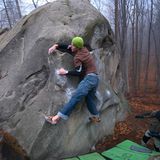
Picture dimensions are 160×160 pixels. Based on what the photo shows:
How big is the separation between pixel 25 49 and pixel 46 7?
1.40m

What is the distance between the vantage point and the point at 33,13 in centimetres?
795

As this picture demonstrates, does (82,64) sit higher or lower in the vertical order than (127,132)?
higher

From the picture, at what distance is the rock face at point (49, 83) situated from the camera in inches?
246

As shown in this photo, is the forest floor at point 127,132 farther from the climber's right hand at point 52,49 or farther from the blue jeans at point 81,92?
the climber's right hand at point 52,49

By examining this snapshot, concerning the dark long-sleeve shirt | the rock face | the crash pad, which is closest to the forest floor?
the rock face

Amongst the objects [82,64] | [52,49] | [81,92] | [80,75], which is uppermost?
[52,49]

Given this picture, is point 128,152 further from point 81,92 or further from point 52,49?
point 52,49

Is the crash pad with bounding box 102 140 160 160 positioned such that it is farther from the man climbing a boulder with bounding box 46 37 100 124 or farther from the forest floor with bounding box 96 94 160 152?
the man climbing a boulder with bounding box 46 37 100 124

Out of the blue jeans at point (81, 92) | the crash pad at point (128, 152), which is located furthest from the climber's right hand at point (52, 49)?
the crash pad at point (128, 152)

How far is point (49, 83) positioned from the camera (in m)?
6.60

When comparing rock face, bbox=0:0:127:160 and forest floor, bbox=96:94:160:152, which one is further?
forest floor, bbox=96:94:160:152

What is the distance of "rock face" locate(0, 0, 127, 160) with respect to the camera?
6.24m

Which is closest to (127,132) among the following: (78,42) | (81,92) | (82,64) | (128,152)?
(128,152)

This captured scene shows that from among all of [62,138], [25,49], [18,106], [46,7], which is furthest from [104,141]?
[46,7]
